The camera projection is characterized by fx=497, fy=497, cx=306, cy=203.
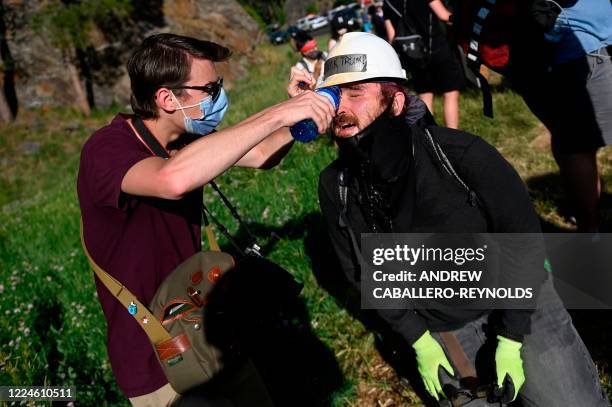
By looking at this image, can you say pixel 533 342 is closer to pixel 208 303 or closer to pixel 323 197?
pixel 323 197

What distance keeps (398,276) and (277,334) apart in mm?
1477

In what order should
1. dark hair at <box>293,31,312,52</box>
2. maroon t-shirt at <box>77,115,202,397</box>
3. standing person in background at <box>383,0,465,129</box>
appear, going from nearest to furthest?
1. maroon t-shirt at <box>77,115,202,397</box>
2. standing person in background at <box>383,0,465,129</box>
3. dark hair at <box>293,31,312,52</box>

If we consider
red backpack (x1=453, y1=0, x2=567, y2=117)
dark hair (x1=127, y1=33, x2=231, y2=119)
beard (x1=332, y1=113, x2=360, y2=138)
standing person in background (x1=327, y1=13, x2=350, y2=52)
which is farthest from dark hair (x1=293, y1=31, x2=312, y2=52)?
beard (x1=332, y1=113, x2=360, y2=138)

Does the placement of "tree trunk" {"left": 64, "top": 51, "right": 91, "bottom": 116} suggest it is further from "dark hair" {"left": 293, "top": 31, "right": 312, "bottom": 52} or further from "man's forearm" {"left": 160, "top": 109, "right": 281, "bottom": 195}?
"man's forearm" {"left": 160, "top": 109, "right": 281, "bottom": 195}

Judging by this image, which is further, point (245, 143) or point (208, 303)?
point (208, 303)

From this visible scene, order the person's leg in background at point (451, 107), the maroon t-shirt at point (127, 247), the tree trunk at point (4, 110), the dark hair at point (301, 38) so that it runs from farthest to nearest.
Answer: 1. the tree trunk at point (4, 110)
2. the dark hair at point (301, 38)
3. the person's leg in background at point (451, 107)
4. the maroon t-shirt at point (127, 247)

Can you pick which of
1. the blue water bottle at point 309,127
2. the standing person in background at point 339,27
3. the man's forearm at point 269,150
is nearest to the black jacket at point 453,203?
the man's forearm at point 269,150

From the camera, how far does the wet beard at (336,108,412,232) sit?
2.53m

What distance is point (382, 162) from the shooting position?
8.32 ft

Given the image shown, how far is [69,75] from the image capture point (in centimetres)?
2684

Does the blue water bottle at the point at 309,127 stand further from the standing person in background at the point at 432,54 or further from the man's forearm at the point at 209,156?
the standing person in background at the point at 432,54

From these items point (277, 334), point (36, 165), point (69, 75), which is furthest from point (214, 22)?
point (277, 334)

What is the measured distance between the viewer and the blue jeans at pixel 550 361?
260cm

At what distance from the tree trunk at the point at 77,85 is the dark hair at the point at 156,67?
87.3 feet
